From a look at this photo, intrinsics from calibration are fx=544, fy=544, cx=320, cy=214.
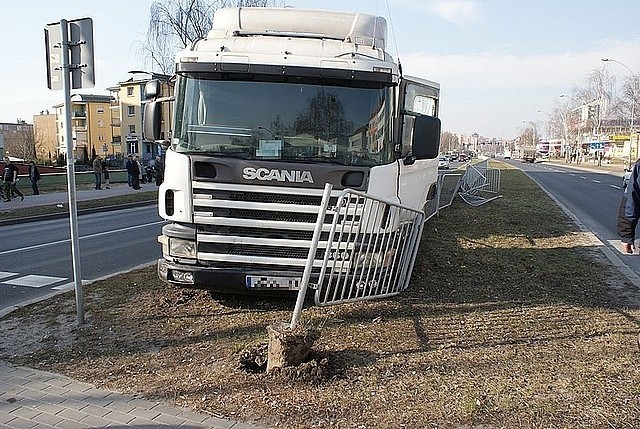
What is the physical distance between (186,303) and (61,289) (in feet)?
7.69

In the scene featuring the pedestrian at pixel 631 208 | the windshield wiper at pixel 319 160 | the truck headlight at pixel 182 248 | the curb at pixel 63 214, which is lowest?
the curb at pixel 63 214

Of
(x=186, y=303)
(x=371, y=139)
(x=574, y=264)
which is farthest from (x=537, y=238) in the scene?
(x=186, y=303)

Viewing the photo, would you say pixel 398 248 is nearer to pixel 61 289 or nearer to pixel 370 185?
pixel 370 185

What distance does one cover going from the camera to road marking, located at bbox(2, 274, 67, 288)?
26.5 ft

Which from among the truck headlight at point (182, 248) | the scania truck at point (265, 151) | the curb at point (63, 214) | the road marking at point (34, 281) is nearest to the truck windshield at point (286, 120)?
the scania truck at point (265, 151)

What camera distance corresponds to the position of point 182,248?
19.2ft

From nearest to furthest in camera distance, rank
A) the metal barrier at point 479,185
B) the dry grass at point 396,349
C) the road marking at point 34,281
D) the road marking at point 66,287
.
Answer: the dry grass at point 396,349 → the road marking at point 66,287 → the road marking at point 34,281 → the metal barrier at point 479,185

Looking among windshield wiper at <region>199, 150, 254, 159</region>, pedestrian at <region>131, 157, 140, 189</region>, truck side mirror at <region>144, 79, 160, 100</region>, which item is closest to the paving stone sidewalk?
windshield wiper at <region>199, 150, 254, 159</region>

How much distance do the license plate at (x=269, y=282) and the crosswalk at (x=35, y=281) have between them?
331 cm

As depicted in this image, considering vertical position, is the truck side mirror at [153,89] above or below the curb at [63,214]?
above

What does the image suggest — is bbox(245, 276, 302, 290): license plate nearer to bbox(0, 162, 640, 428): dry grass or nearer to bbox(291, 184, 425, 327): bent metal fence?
bbox(291, 184, 425, 327): bent metal fence

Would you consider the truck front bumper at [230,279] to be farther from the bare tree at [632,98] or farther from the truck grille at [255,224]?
the bare tree at [632,98]

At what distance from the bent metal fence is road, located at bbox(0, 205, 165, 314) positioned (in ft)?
12.9

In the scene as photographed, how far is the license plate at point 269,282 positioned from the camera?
5.68 m
